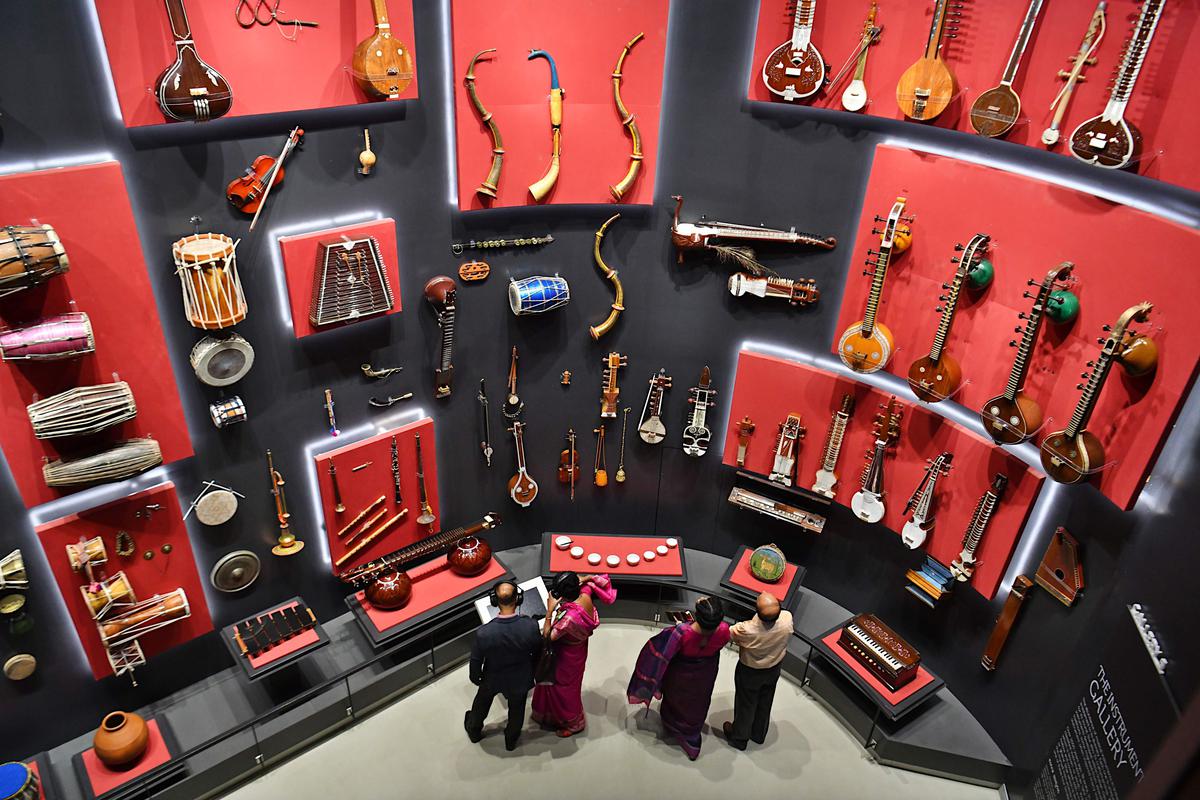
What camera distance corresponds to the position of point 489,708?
649 cm

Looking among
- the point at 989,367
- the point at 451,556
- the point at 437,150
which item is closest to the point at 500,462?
Answer: the point at 451,556

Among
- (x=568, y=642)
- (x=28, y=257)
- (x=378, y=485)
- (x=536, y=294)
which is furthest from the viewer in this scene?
(x=378, y=485)

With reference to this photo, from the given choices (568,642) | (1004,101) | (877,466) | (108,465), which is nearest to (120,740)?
(108,465)

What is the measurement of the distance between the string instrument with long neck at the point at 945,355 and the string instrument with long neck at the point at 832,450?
28.6 inches

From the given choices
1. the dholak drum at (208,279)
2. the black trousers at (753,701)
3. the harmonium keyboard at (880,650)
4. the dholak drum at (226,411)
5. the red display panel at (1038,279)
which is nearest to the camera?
the red display panel at (1038,279)

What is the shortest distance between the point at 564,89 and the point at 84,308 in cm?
374

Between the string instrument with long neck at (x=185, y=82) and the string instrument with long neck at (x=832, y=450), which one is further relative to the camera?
the string instrument with long neck at (x=832, y=450)

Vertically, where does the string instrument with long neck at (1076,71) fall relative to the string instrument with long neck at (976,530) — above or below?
above

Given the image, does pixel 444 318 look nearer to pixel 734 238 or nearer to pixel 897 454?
pixel 734 238

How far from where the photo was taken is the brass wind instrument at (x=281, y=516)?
6.27 m

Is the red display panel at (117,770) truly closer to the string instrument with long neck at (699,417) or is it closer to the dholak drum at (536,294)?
the dholak drum at (536,294)

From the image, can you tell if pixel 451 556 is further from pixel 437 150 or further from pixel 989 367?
pixel 989 367

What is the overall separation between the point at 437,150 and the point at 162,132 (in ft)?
6.29

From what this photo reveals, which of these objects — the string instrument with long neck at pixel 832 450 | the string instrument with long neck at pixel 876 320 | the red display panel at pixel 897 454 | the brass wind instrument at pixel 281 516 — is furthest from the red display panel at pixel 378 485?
the string instrument with long neck at pixel 876 320
